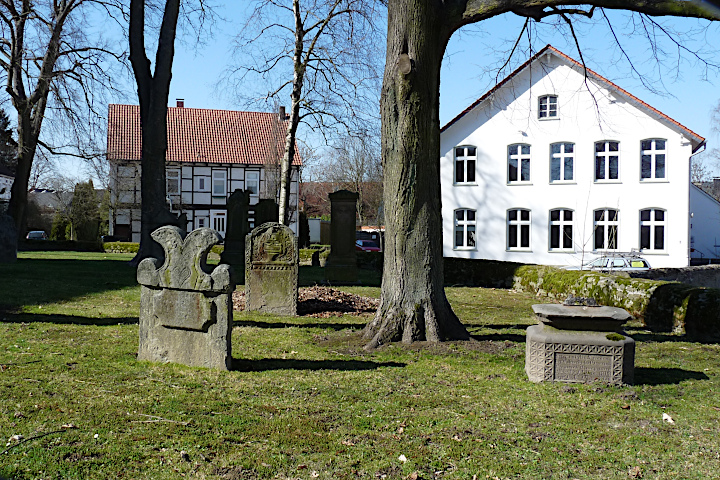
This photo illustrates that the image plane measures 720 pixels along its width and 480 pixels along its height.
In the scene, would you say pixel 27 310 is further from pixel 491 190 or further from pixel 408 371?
pixel 491 190

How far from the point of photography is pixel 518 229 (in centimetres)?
2989

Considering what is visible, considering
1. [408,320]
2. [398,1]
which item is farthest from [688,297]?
[398,1]

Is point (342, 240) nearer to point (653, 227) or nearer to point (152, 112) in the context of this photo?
point (152, 112)

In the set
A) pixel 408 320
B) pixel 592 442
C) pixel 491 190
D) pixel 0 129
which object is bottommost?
pixel 592 442

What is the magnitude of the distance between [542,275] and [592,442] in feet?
40.6

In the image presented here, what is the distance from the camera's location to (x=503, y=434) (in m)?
4.75

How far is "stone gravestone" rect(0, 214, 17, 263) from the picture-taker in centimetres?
1841

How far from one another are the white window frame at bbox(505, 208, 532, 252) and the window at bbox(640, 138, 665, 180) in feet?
17.1

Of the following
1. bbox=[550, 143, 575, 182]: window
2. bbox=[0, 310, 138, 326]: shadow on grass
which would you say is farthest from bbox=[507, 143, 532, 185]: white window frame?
bbox=[0, 310, 138, 326]: shadow on grass

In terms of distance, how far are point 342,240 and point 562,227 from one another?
1503cm

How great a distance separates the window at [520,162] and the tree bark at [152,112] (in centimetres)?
1716

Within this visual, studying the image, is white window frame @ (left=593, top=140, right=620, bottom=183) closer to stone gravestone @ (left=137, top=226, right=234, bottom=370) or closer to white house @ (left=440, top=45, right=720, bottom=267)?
white house @ (left=440, top=45, right=720, bottom=267)

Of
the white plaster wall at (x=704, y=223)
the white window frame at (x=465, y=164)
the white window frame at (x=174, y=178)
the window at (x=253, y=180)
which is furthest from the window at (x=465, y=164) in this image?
the white window frame at (x=174, y=178)

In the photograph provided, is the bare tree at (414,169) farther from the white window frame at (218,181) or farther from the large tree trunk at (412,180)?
the white window frame at (218,181)
